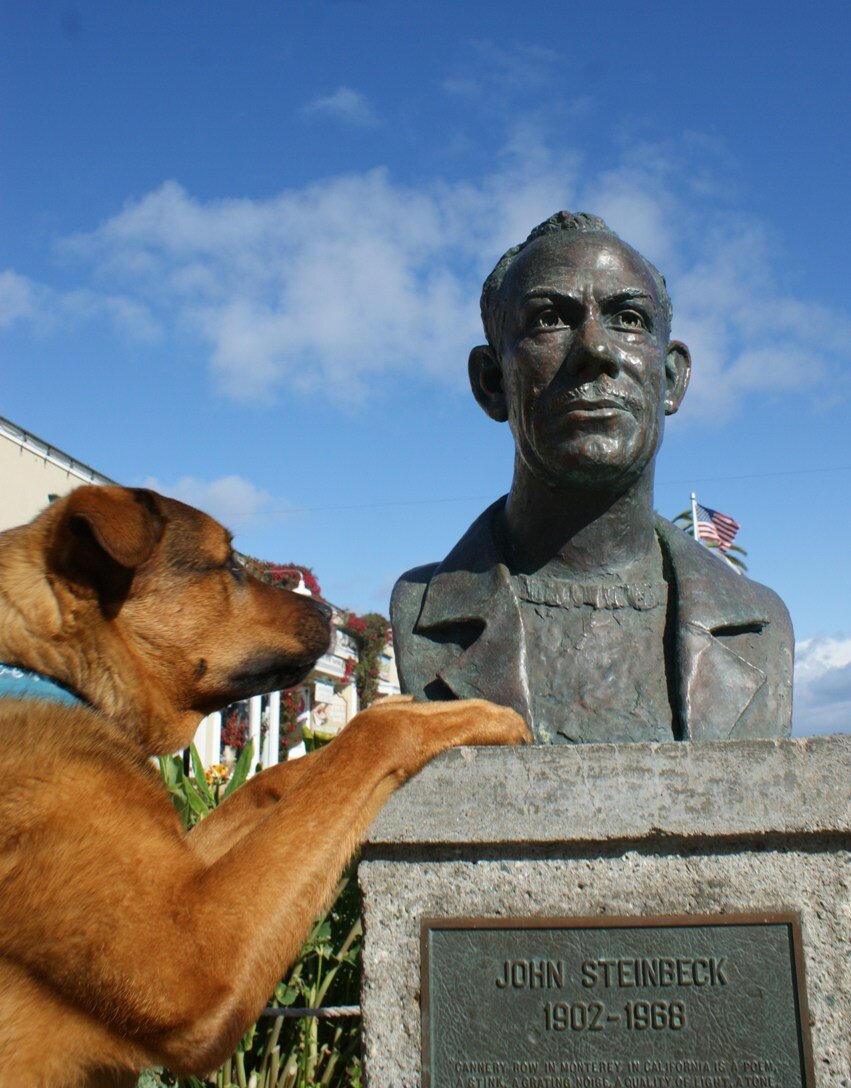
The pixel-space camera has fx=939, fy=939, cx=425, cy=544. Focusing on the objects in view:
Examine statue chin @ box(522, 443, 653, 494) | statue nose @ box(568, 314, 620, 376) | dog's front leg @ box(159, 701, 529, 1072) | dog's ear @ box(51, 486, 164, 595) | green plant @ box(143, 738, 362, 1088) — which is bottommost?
green plant @ box(143, 738, 362, 1088)

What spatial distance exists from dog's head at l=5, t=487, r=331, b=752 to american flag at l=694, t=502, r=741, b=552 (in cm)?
1119

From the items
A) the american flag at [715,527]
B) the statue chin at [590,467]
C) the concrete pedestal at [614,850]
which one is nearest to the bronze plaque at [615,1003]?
the concrete pedestal at [614,850]

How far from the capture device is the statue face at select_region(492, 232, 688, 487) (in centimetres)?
330

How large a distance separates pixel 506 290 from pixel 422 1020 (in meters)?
2.53

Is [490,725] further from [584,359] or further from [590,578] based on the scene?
[584,359]

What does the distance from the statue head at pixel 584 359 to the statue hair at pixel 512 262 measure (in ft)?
0.17

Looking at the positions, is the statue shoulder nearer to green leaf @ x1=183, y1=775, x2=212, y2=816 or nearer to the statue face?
the statue face

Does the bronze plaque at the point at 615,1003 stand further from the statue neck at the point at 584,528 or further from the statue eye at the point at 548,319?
the statue eye at the point at 548,319

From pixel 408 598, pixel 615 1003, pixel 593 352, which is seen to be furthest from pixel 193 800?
pixel 593 352

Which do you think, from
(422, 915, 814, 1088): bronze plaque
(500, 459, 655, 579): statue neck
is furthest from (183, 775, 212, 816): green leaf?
(422, 915, 814, 1088): bronze plaque

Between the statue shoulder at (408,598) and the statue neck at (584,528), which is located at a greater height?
the statue neck at (584,528)

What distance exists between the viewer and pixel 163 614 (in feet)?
9.47

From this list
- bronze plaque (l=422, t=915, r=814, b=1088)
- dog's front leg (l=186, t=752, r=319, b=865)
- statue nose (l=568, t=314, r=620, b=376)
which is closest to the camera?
bronze plaque (l=422, t=915, r=814, b=1088)

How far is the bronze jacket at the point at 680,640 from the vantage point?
3096 mm
